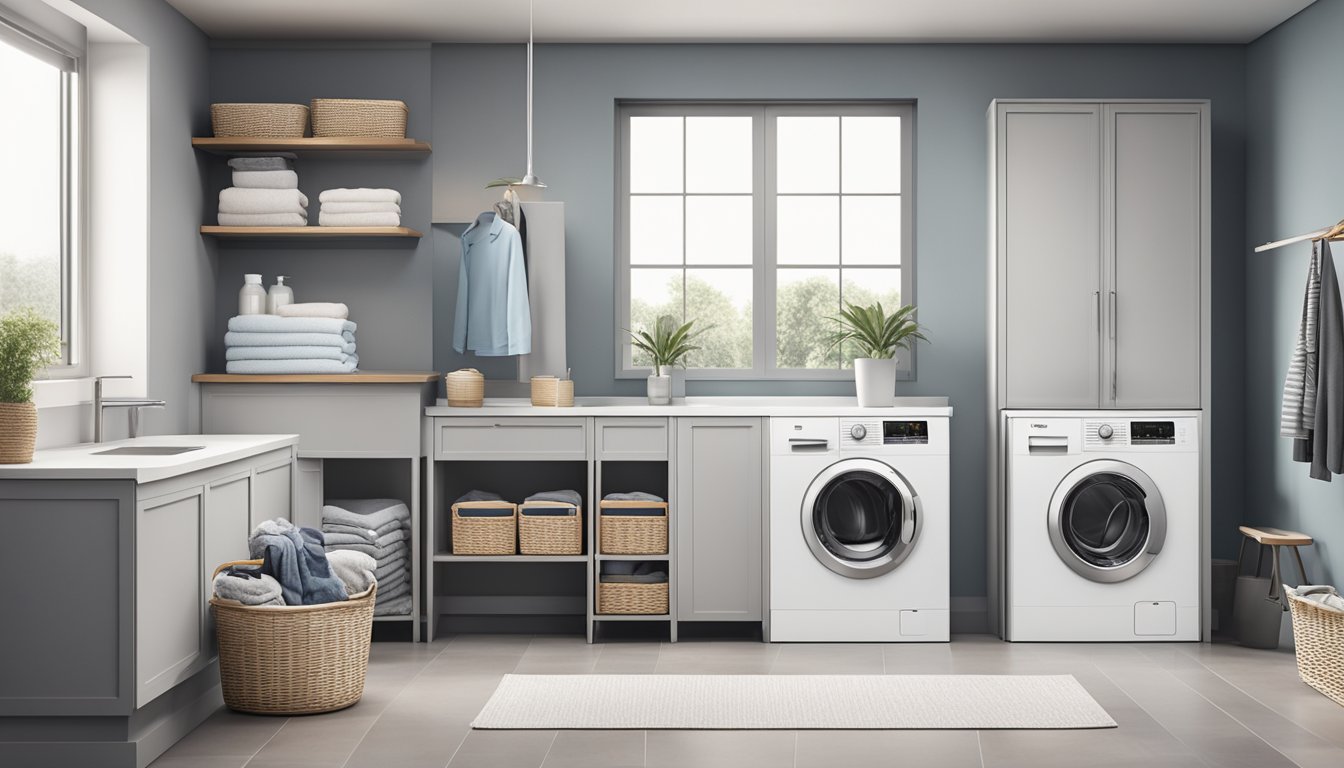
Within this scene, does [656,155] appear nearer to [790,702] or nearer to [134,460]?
[790,702]

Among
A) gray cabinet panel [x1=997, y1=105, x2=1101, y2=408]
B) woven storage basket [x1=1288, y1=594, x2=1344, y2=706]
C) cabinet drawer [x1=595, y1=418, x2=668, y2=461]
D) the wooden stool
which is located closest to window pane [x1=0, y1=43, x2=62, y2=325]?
cabinet drawer [x1=595, y1=418, x2=668, y2=461]

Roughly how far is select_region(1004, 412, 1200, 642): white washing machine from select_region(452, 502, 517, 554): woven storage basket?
6.71 feet

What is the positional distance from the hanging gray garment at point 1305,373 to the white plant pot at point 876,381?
4.76 feet

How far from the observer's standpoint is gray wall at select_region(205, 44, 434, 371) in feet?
16.1

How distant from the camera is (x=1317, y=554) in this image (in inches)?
174

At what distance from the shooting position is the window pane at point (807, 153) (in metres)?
5.08

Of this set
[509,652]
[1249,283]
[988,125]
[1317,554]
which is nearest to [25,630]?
[509,652]

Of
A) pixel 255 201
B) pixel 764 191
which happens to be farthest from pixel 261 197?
pixel 764 191

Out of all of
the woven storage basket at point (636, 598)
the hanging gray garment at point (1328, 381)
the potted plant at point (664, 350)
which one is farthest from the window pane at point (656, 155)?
the hanging gray garment at point (1328, 381)

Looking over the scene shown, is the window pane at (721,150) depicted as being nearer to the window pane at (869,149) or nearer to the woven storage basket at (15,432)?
the window pane at (869,149)

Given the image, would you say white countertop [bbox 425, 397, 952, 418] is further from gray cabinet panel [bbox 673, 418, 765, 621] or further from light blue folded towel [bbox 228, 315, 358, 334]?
light blue folded towel [bbox 228, 315, 358, 334]

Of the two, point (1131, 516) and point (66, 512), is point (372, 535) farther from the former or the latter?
point (1131, 516)

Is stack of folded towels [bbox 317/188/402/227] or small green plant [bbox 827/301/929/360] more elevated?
stack of folded towels [bbox 317/188/402/227]

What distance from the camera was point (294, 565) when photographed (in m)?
3.45
